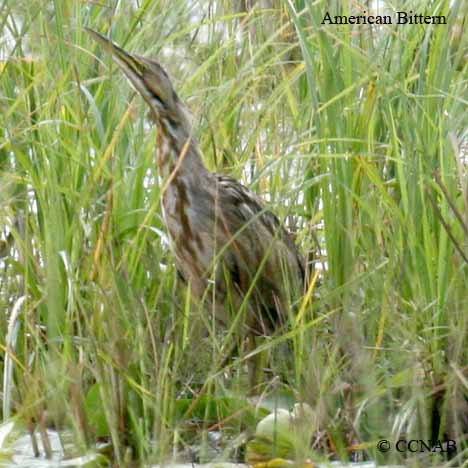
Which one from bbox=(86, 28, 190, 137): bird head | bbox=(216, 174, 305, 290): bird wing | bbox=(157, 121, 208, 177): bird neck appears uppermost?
bbox=(86, 28, 190, 137): bird head

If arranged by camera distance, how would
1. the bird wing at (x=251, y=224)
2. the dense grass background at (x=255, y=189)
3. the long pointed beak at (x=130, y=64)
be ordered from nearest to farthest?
1. the dense grass background at (x=255, y=189)
2. the long pointed beak at (x=130, y=64)
3. the bird wing at (x=251, y=224)

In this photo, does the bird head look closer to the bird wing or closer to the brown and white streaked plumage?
the brown and white streaked plumage

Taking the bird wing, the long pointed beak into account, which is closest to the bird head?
the long pointed beak

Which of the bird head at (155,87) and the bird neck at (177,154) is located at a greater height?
the bird head at (155,87)

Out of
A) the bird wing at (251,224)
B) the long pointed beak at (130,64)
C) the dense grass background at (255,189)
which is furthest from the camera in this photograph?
the bird wing at (251,224)

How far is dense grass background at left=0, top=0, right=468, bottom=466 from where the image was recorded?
9.48ft

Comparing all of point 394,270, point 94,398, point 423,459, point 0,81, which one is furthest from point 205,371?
point 0,81

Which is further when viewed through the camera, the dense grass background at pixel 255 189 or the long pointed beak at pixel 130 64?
the long pointed beak at pixel 130 64

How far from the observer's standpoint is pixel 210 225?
370cm

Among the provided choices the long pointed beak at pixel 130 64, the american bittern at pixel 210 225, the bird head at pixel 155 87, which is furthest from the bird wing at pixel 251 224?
the long pointed beak at pixel 130 64

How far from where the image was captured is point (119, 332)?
2969mm

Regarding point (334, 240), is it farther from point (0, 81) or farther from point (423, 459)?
point (0, 81)

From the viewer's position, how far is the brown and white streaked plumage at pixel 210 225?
3.62 meters

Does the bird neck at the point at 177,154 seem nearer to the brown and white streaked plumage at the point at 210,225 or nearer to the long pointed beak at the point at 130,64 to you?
the brown and white streaked plumage at the point at 210,225
